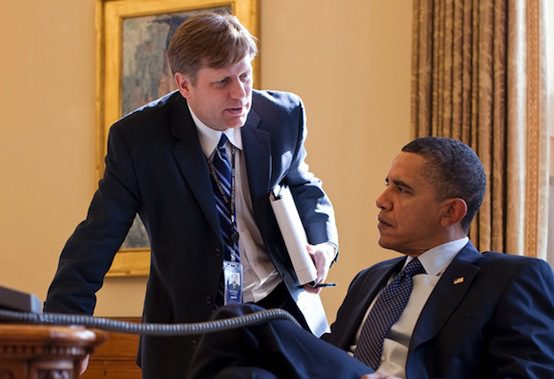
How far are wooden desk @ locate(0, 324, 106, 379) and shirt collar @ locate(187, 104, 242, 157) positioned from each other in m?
2.02

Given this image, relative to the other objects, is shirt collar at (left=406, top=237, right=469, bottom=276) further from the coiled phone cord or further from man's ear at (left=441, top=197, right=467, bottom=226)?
the coiled phone cord

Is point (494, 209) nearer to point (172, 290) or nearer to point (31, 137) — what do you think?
point (172, 290)

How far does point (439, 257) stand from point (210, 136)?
0.96 meters

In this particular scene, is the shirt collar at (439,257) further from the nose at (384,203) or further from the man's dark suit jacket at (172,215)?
the man's dark suit jacket at (172,215)

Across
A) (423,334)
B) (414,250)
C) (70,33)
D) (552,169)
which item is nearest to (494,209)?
(552,169)

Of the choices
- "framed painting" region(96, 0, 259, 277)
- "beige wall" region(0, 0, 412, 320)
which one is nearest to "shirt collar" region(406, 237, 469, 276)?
"beige wall" region(0, 0, 412, 320)

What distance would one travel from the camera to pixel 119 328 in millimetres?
1598

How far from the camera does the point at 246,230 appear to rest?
3.46 meters

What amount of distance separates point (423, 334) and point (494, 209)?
211 centimetres

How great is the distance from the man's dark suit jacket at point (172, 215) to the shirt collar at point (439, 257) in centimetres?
61

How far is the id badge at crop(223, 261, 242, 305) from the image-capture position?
3.29m

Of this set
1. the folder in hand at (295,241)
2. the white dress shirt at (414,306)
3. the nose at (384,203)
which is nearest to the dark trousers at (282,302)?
the folder in hand at (295,241)

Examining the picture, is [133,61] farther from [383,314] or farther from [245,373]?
[245,373]

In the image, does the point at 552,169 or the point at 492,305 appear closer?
the point at 492,305
